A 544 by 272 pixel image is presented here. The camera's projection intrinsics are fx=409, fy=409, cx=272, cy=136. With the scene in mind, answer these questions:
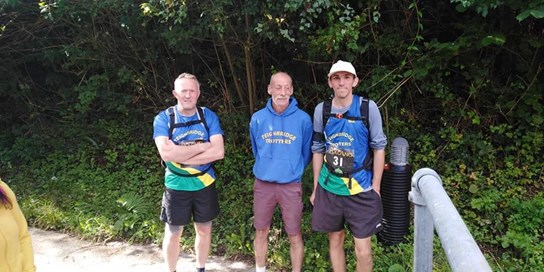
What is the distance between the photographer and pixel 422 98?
546cm

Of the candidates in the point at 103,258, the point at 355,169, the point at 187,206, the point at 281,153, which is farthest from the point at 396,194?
the point at 103,258

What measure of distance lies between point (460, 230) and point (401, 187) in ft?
10.3

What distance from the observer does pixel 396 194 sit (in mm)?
4113

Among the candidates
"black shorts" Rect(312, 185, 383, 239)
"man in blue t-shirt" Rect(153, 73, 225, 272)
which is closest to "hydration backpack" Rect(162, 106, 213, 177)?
"man in blue t-shirt" Rect(153, 73, 225, 272)

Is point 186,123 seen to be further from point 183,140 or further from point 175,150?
point 175,150

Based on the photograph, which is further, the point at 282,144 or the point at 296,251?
the point at 296,251

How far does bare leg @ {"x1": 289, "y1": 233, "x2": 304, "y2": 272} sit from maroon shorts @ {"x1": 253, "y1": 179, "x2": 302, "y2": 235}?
0.24 ft

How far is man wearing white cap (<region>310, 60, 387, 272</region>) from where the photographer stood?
3.14 m

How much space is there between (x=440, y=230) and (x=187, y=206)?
2.68m

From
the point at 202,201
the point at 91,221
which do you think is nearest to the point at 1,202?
the point at 202,201

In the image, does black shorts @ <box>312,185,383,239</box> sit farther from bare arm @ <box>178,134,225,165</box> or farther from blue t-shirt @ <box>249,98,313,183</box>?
bare arm @ <box>178,134,225,165</box>

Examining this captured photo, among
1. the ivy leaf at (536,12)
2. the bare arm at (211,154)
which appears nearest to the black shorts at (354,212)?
the bare arm at (211,154)

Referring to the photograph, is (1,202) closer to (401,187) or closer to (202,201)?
(202,201)

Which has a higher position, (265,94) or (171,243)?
(265,94)
